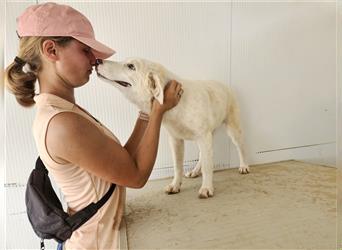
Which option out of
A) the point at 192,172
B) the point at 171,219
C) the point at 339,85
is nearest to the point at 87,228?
the point at 171,219

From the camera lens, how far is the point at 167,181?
5.08 ft

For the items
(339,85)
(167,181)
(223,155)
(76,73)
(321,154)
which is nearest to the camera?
(76,73)

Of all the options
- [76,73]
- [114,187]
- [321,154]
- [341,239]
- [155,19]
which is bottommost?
[321,154]

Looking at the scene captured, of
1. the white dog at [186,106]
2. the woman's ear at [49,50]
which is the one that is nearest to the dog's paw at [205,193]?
the white dog at [186,106]

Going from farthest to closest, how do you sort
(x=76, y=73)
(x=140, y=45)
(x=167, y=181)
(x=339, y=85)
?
(x=167, y=181) → (x=140, y=45) → (x=339, y=85) → (x=76, y=73)

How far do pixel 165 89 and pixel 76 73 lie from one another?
1.23ft

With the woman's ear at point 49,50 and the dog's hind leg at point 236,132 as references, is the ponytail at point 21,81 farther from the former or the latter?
the dog's hind leg at point 236,132

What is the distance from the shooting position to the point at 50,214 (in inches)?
29.5

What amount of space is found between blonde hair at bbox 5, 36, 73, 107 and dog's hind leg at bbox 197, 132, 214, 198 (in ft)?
2.41

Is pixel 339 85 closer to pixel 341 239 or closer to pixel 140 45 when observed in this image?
pixel 341 239

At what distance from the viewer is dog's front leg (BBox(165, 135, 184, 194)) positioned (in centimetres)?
137

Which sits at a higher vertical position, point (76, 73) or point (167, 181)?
point (76, 73)

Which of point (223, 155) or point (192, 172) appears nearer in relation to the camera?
point (192, 172)

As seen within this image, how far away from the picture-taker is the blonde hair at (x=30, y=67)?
29.2 inches
